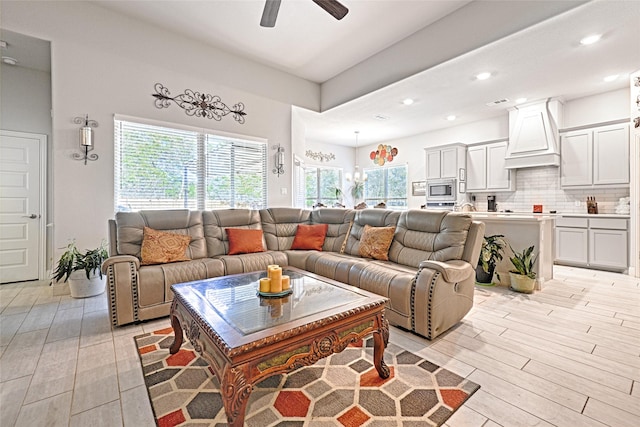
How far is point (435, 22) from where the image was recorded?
12.7 ft

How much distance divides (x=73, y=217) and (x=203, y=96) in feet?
8.02

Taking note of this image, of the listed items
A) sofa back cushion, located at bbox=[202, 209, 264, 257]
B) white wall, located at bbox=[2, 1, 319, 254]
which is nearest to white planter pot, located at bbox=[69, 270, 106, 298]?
white wall, located at bbox=[2, 1, 319, 254]

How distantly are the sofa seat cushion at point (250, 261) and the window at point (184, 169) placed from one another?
5.15 feet

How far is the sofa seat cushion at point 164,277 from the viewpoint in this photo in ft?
8.46

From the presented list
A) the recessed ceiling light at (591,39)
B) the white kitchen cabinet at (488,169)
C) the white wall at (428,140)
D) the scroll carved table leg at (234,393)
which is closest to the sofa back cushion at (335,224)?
the scroll carved table leg at (234,393)

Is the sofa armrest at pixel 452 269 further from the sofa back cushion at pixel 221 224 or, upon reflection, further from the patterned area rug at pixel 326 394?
the sofa back cushion at pixel 221 224

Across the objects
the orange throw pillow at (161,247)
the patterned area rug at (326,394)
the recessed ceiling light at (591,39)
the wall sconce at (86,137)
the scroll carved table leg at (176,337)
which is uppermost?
the recessed ceiling light at (591,39)

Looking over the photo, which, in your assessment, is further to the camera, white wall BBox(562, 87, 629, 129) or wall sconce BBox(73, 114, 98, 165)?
white wall BBox(562, 87, 629, 129)

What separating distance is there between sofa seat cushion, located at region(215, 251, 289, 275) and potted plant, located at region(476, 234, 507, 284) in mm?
2552

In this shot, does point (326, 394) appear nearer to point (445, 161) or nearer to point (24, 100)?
point (24, 100)

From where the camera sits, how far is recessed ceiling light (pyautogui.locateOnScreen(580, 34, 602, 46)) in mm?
3248

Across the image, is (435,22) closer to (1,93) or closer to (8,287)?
(1,93)

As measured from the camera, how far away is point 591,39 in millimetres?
3303

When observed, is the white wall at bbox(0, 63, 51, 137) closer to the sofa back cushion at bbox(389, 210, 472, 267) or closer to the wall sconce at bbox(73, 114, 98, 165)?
the wall sconce at bbox(73, 114, 98, 165)
